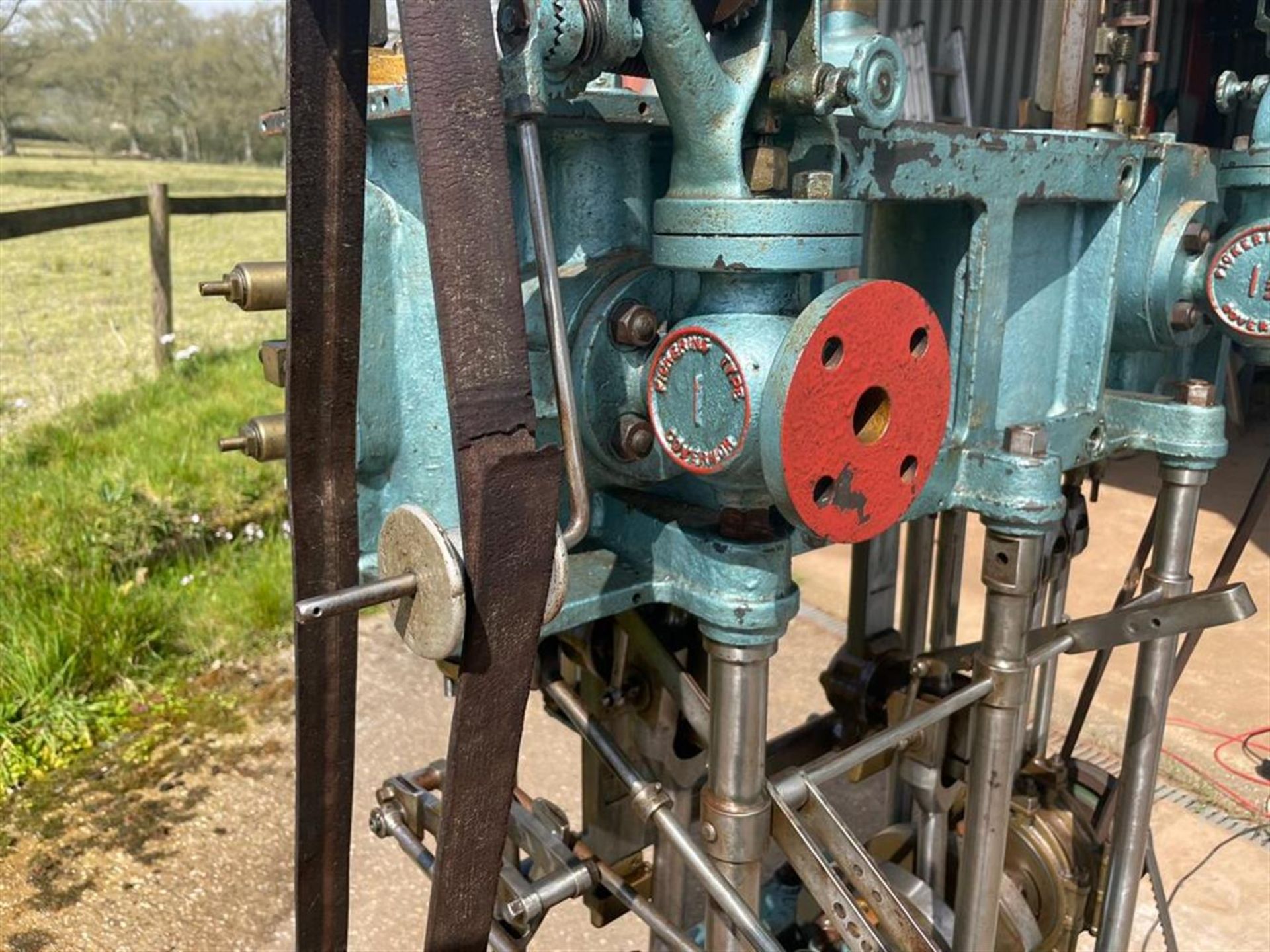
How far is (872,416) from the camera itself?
0.97 m

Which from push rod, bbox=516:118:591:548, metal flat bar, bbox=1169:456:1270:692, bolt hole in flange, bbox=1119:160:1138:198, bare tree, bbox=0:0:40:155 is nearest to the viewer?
push rod, bbox=516:118:591:548

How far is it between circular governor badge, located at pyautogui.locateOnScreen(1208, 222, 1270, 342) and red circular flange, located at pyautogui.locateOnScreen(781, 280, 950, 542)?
1.61ft

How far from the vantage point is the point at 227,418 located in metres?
4.88

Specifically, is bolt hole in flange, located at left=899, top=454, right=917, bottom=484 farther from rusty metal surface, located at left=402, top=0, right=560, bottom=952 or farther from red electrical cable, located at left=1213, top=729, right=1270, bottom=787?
red electrical cable, located at left=1213, top=729, right=1270, bottom=787

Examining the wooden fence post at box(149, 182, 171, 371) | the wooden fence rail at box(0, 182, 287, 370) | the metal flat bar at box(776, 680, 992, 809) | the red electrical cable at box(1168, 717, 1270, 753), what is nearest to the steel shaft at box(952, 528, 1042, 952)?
the metal flat bar at box(776, 680, 992, 809)

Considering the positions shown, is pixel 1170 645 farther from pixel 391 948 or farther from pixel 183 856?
pixel 183 856

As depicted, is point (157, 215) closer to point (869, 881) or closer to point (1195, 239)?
point (1195, 239)

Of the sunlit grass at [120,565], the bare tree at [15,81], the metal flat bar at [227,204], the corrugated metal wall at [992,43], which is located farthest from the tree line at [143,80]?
the corrugated metal wall at [992,43]

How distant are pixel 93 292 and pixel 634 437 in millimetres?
8842

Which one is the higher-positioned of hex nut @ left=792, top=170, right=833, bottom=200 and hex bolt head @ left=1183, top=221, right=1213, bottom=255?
hex nut @ left=792, top=170, right=833, bottom=200

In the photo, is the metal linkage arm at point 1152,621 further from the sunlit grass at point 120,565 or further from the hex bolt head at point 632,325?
the sunlit grass at point 120,565

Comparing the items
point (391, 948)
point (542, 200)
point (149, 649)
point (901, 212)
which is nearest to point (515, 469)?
point (542, 200)

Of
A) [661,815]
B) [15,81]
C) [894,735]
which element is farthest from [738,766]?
[15,81]

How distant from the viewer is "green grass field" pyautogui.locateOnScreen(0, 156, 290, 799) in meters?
2.82
